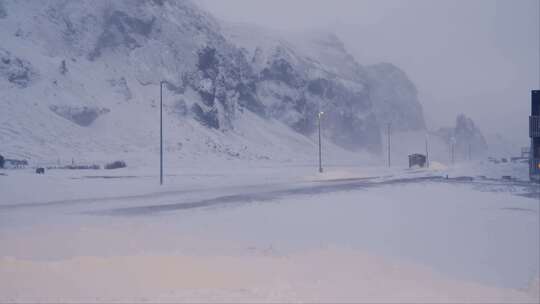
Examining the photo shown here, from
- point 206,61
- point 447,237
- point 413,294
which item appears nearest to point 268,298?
point 413,294

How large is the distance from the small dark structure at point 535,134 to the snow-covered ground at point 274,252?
510 inches

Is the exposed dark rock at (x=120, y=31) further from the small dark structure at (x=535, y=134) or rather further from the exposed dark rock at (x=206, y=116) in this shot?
the small dark structure at (x=535, y=134)

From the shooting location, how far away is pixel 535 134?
30.7 metres

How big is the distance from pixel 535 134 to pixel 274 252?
26.7m

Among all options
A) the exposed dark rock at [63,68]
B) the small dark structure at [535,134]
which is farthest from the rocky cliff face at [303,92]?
the small dark structure at [535,134]

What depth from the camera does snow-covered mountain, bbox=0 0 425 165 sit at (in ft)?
244

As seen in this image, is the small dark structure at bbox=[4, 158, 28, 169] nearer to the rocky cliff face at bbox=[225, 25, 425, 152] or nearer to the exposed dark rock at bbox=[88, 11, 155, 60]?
the exposed dark rock at bbox=[88, 11, 155, 60]

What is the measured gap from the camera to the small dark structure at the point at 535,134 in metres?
29.6

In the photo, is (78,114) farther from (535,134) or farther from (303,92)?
(303,92)

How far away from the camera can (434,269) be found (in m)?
9.84

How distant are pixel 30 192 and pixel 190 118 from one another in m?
78.4

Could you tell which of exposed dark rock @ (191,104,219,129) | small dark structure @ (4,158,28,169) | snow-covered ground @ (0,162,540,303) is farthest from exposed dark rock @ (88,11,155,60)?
snow-covered ground @ (0,162,540,303)

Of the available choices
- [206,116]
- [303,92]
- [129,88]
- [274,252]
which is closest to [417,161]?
[206,116]

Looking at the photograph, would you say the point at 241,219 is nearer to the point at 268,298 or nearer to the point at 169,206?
the point at 169,206
